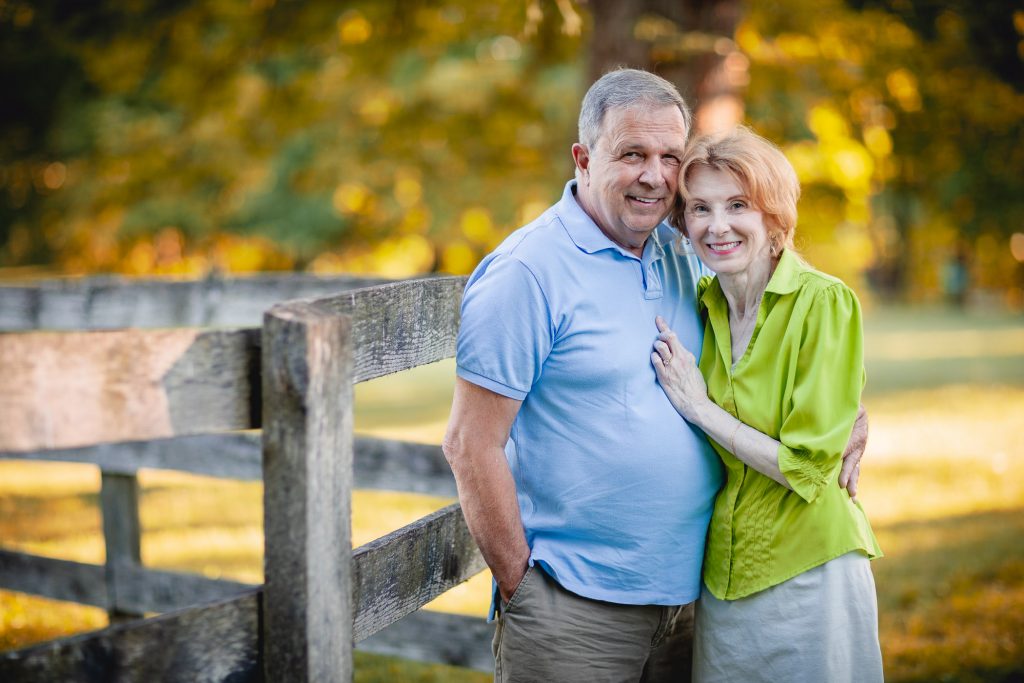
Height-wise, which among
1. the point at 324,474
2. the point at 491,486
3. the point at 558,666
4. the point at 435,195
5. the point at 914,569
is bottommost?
the point at 914,569

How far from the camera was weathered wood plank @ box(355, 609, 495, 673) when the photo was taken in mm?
3857

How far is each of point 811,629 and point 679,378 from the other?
741mm

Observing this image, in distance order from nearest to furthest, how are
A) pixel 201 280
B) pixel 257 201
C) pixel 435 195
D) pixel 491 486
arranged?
pixel 491 486 < pixel 201 280 < pixel 435 195 < pixel 257 201

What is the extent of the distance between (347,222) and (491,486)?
73.9 feet

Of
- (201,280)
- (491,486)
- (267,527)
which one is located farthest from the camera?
(201,280)

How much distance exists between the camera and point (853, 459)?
278 centimetres

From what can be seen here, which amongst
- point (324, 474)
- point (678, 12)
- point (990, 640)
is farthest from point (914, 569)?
point (324, 474)

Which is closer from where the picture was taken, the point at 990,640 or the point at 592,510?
the point at 592,510

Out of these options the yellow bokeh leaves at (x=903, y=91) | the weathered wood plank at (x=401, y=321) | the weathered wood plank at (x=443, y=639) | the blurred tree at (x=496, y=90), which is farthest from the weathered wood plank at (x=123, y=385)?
the yellow bokeh leaves at (x=903, y=91)

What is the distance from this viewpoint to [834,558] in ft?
8.48

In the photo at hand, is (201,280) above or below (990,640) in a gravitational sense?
above

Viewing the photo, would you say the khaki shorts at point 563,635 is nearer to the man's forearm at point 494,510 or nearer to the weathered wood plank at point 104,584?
the man's forearm at point 494,510

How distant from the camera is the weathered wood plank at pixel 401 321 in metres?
2.16

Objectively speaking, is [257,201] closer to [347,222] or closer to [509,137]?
[347,222]
